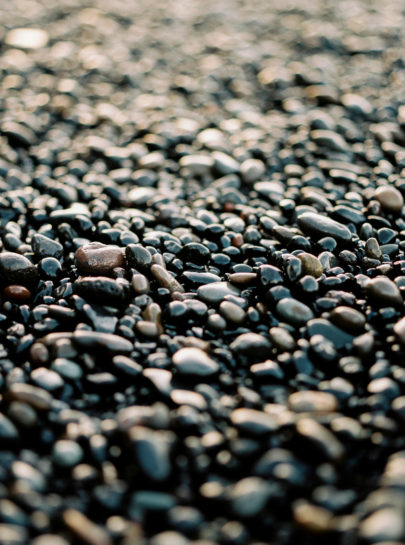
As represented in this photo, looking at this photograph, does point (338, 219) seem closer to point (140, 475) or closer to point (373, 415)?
point (373, 415)

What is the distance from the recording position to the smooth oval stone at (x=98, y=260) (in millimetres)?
2270

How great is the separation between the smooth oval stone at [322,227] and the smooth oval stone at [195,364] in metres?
0.93

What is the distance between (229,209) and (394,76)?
2.24 meters

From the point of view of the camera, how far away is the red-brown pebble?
86.4 inches

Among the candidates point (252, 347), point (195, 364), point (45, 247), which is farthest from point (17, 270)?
point (252, 347)

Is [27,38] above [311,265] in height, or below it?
above

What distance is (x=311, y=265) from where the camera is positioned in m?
2.26

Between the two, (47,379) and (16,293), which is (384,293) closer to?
(47,379)

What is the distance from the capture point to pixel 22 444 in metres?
1.64

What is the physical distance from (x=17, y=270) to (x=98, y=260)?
35 centimetres

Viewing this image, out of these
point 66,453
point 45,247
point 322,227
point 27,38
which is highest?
point 27,38

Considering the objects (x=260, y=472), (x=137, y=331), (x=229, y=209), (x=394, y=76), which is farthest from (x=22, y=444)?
(x=394, y=76)

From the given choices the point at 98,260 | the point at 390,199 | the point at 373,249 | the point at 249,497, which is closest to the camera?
the point at 249,497

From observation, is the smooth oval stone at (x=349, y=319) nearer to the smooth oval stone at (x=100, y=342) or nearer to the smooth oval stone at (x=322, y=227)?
the smooth oval stone at (x=322, y=227)
